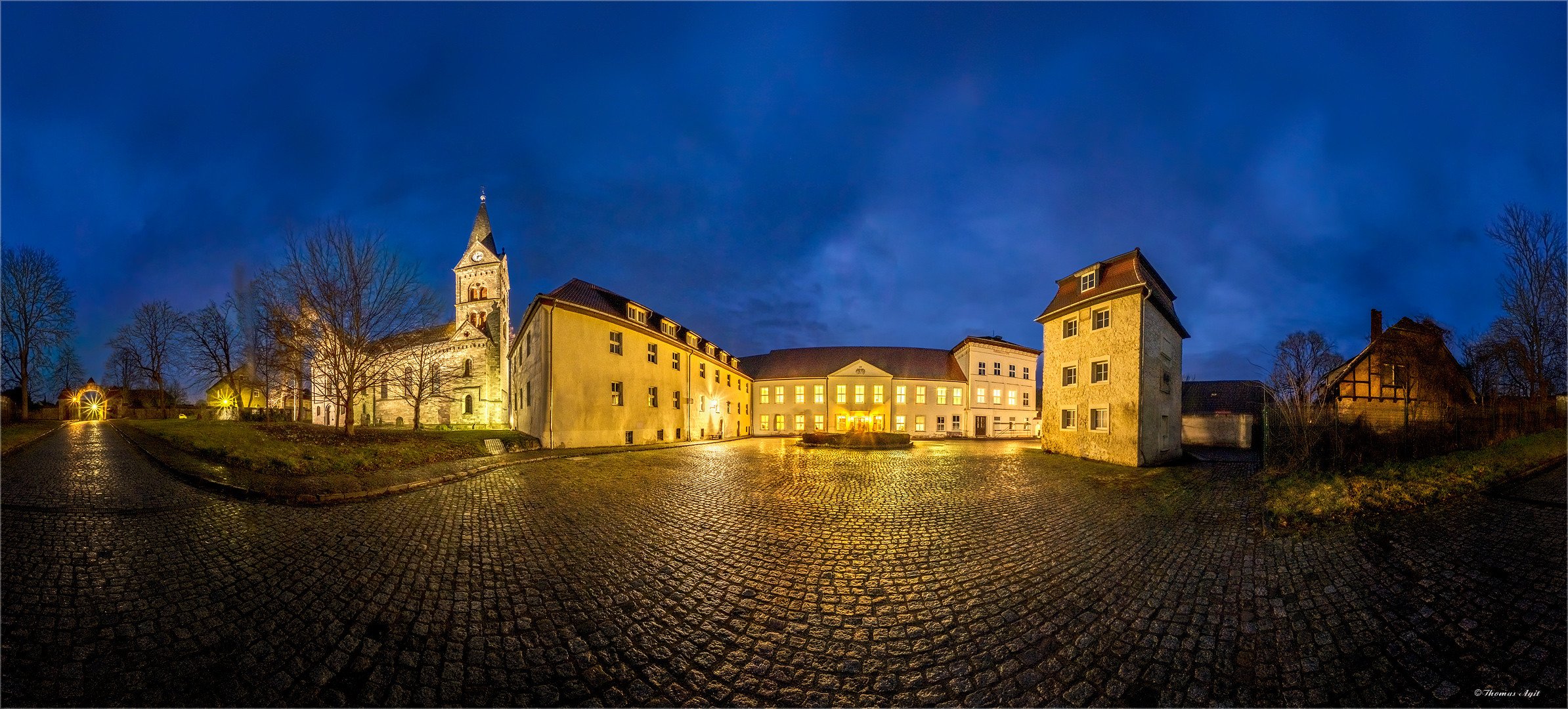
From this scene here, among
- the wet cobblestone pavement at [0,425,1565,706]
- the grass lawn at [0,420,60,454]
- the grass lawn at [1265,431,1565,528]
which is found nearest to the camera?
the wet cobblestone pavement at [0,425,1565,706]

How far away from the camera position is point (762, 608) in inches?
174

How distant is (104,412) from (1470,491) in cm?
8365

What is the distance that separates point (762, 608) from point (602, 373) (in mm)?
22387

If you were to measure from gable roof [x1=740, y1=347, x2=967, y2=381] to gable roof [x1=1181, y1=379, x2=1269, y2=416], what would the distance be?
16806 mm

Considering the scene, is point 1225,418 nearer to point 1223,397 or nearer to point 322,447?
point 1223,397

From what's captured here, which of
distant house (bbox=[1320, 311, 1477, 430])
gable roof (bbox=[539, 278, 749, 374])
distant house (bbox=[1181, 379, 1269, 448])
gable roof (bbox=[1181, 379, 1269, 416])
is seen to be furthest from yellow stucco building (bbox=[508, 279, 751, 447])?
gable roof (bbox=[1181, 379, 1269, 416])

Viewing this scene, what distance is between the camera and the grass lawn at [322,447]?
41.0 ft

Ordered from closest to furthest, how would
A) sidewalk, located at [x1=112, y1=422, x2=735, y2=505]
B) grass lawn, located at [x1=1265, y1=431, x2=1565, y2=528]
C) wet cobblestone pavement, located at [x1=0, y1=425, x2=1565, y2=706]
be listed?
wet cobblestone pavement, located at [x1=0, y1=425, x2=1565, y2=706] < grass lawn, located at [x1=1265, y1=431, x2=1565, y2=528] < sidewalk, located at [x1=112, y1=422, x2=735, y2=505]

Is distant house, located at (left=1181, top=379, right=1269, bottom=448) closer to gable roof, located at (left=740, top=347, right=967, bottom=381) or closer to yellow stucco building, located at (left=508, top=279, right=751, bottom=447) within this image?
gable roof, located at (left=740, top=347, right=967, bottom=381)

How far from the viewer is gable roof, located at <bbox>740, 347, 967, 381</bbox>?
4547cm

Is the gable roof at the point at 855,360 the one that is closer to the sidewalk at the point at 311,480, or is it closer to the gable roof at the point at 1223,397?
the gable roof at the point at 1223,397

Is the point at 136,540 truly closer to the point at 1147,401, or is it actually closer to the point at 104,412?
the point at 1147,401

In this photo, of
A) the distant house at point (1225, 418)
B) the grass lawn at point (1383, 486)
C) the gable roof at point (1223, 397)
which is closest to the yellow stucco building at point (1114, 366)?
the distant house at point (1225, 418)

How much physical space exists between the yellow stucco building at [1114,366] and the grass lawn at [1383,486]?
5.94 metres
